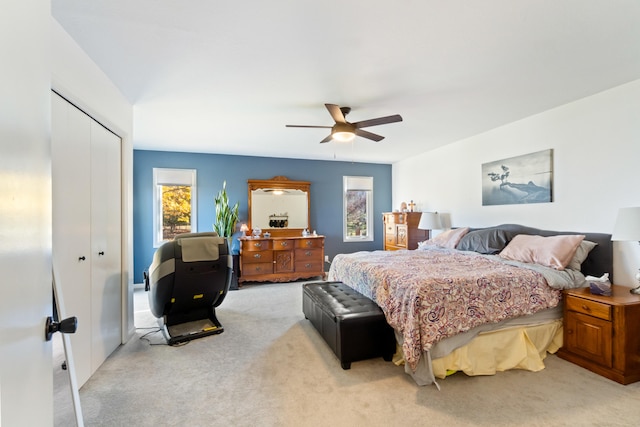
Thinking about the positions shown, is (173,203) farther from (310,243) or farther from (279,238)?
(310,243)

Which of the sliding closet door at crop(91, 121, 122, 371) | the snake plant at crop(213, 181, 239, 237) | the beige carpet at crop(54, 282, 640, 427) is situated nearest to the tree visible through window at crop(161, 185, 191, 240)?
the snake plant at crop(213, 181, 239, 237)

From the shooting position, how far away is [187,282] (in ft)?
9.64

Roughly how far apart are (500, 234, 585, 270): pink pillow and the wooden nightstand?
356 millimetres

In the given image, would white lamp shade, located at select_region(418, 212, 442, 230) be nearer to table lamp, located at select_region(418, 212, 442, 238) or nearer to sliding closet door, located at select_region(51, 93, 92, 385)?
table lamp, located at select_region(418, 212, 442, 238)

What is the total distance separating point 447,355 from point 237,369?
5.69 ft

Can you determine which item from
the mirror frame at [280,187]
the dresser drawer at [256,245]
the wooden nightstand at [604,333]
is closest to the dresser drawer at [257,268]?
the dresser drawer at [256,245]

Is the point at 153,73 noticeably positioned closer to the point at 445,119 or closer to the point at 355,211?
the point at 445,119

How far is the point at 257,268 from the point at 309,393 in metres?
3.39

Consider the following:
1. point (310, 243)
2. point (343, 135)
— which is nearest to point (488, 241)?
point (343, 135)

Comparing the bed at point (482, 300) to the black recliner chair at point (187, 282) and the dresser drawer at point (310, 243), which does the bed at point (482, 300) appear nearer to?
the black recliner chair at point (187, 282)

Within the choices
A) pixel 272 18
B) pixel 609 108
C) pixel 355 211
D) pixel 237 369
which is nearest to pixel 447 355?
pixel 237 369

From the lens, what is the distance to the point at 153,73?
2.56 meters

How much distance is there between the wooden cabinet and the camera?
5.50 meters

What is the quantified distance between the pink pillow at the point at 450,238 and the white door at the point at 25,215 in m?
4.39
